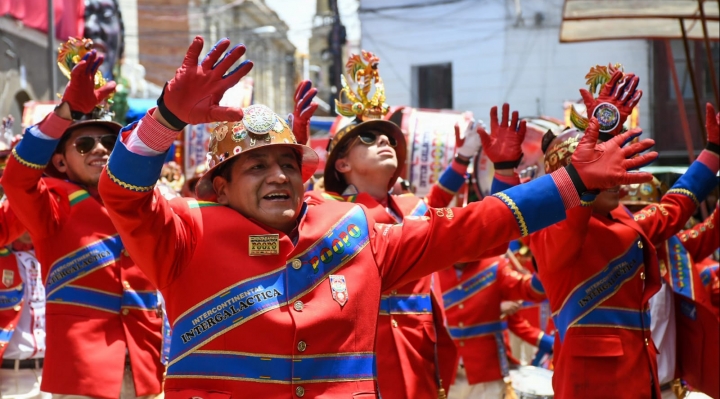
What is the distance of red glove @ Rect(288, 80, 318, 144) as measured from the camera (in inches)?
203

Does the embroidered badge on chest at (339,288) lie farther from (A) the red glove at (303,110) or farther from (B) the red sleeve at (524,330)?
(B) the red sleeve at (524,330)

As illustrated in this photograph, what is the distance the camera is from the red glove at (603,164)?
10.3 ft

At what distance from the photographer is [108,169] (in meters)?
3.05

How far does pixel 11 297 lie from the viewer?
651 cm

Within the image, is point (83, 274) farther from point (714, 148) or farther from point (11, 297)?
point (714, 148)

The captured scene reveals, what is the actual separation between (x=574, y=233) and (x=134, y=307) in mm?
2356

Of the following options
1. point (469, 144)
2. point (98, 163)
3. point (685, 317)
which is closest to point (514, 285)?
point (469, 144)

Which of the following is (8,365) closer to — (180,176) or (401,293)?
(401,293)

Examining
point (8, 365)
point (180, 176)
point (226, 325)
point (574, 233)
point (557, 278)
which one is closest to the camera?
point (226, 325)

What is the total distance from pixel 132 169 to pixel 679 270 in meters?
4.14

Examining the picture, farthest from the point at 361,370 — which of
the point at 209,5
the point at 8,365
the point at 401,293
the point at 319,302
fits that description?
the point at 209,5

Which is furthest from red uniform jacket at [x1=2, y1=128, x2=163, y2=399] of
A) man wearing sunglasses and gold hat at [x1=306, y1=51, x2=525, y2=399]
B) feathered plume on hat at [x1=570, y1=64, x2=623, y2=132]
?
feathered plume on hat at [x1=570, y1=64, x2=623, y2=132]

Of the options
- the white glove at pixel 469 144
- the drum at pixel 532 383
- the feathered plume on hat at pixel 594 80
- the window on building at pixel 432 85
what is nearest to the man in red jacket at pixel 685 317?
the feathered plume on hat at pixel 594 80

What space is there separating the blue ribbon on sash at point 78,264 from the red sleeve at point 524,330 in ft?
12.8
